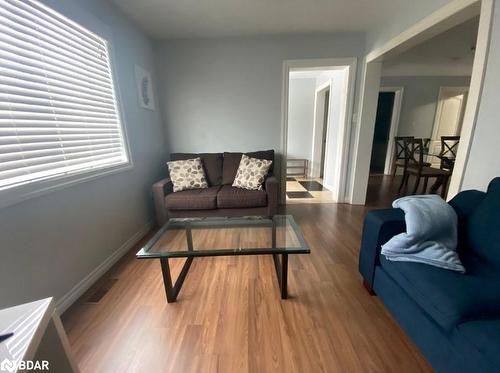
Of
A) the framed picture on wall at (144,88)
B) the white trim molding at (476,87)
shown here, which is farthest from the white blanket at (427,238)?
the framed picture on wall at (144,88)

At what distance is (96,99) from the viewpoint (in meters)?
1.80

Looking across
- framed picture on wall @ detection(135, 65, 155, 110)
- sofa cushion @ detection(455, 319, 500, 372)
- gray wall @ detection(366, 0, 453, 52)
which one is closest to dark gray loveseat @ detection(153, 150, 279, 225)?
framed picture on wall @ detection(135, 65, 155, 110)

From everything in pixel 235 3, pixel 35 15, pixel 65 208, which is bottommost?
pixel 65 208

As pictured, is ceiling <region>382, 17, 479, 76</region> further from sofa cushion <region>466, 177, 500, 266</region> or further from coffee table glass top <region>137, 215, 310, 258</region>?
coffee table glass top <region>137, 215, 310, 258</region>

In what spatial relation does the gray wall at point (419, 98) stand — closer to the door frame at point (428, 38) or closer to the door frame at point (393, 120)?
the door frame at point (393, 120)

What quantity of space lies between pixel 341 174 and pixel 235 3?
8.20 ft

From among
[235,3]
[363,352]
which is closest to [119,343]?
[363,352]

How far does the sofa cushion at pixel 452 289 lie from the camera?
2.69 ft

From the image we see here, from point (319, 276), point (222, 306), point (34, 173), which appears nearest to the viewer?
point (34, 173)

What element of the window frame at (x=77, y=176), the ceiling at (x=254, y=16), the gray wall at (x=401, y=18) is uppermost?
the ceiling at (x=254, y=16)

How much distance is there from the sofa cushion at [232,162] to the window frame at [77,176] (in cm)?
112

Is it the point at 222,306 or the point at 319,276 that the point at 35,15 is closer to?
the point at 222,306

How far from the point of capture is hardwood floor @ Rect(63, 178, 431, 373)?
1067 mm

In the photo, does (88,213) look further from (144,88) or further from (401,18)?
(401,18)
